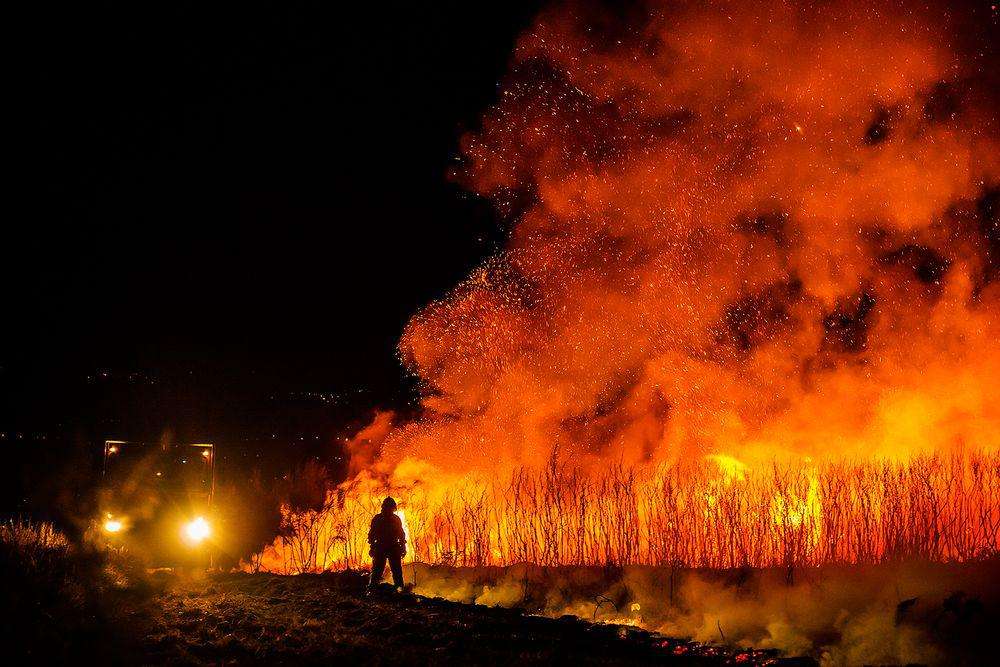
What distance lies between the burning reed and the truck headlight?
119cm

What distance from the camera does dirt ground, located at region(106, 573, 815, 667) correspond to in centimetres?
862

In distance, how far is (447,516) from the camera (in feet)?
51.6

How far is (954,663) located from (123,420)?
87.1 feet

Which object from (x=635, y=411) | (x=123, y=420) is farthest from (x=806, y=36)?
(x=123, y=420)

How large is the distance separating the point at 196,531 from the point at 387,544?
4679mm

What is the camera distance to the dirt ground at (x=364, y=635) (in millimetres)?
8625

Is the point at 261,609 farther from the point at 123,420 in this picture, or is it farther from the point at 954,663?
the point at 123,420

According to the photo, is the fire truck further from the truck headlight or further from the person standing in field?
the person standing in field

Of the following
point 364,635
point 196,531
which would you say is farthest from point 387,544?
point 196,531

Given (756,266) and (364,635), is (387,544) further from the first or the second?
(756,266)

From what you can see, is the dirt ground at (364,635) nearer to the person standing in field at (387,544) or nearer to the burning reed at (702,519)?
the person standing in field at (387,544)

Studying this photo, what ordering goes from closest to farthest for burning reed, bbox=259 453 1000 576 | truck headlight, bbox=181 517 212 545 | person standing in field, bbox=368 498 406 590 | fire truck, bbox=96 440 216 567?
1. burning reed, bbox=259 453 1000 576
2. person standing in field, bbox=368 498 406 590
3. fire truck, bbox=96 440 216 567
4. truck headlight, bbox=181 517 212 545

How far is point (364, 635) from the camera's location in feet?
31.7

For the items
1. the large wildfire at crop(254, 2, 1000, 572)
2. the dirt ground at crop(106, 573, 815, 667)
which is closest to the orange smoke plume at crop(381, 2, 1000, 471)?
the large wildfire at crop(254, 2, 1000, 572)
